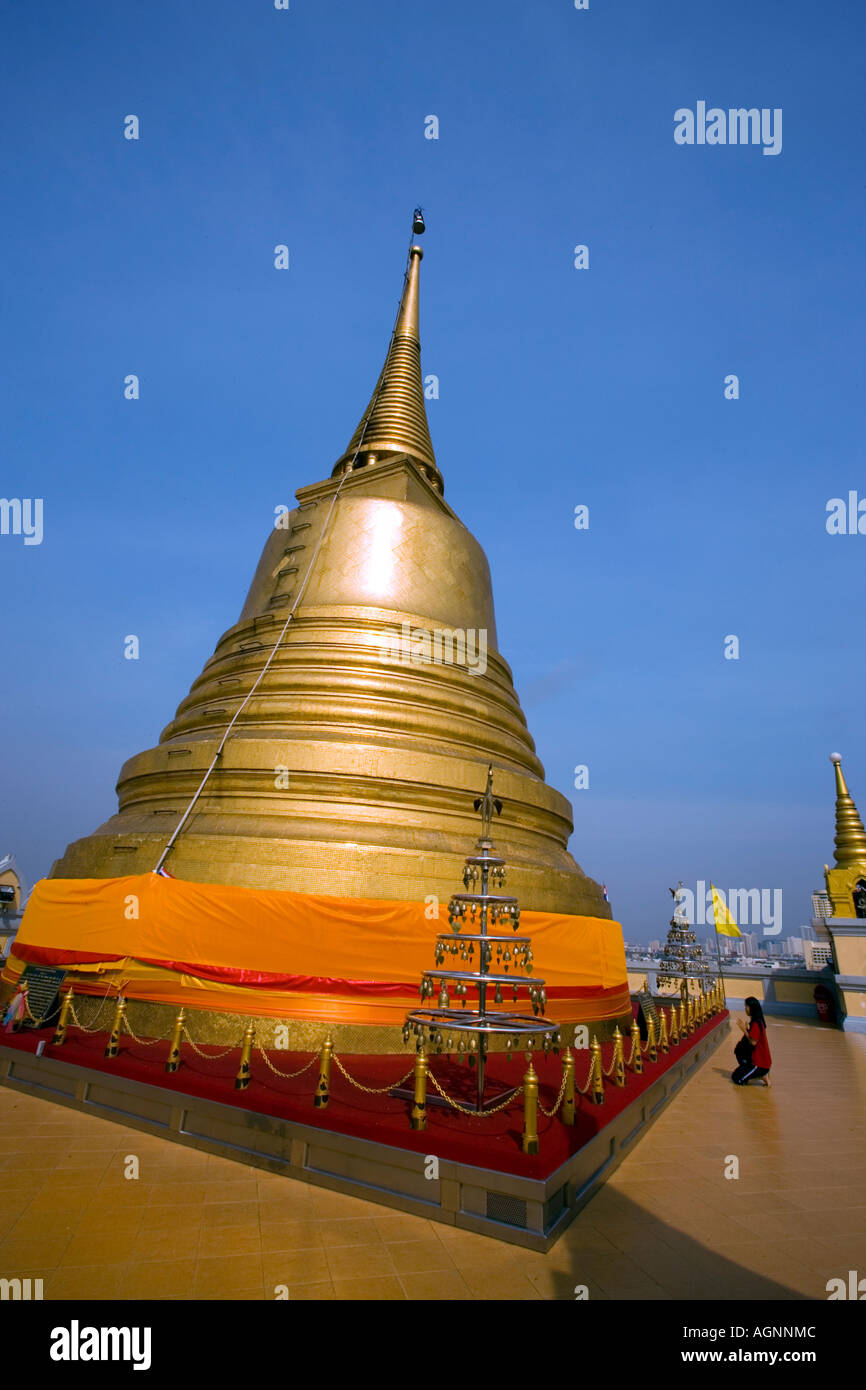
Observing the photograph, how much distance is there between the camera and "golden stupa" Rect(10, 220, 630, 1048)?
27.0 ft

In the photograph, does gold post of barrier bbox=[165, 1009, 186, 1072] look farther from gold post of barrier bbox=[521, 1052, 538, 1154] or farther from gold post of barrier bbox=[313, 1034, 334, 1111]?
gold post of barrier bbox=[521, 1052, 538, 1154]

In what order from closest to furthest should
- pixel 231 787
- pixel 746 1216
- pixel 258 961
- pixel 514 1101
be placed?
pixel 746 1216 < pixel 514 1101 < pixel 258 961 < pixel 231 787

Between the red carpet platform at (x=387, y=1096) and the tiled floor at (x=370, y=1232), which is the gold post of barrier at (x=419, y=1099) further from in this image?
the tiled floor at (x=370, y=1232)

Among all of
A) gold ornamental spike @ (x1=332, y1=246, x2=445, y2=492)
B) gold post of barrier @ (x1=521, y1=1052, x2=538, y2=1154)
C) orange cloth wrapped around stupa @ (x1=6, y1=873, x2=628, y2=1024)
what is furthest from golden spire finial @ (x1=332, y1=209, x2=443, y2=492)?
gold post of barrier @ (x1=521, y1=1052, x2=538, y2=1154)

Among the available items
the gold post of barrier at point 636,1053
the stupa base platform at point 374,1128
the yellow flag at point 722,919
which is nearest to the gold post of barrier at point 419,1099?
the stupa base platform at point 374,1128

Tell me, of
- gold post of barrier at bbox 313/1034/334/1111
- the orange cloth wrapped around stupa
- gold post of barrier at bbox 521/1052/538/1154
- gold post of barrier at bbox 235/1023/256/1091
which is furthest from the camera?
the orange cloth wrapped around stupa
